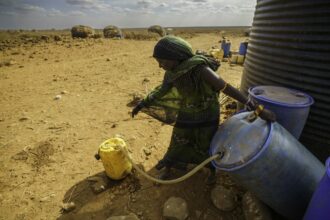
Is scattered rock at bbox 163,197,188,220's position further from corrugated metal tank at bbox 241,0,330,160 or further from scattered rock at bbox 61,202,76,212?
corrugated metal tank at bbox 241,0,330,160

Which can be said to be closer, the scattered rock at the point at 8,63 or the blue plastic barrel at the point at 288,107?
the blue plastic barrel at the point at 288,107

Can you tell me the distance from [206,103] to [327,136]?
1467mm

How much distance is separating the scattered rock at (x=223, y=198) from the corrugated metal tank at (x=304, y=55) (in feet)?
3.82

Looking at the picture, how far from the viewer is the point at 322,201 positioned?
144 centimetres

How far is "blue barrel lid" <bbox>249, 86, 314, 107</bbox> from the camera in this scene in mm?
2205

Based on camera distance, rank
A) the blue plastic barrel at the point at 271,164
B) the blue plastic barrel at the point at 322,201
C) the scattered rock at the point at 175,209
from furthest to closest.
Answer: the scattered rock at the point at 175,209 < the blue plastic barrel at the point at 271,164 < the blue plastic barrel at the point at 322,201

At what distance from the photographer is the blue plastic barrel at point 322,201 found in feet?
4.60

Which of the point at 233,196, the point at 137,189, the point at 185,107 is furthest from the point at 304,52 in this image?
the point at 137,189

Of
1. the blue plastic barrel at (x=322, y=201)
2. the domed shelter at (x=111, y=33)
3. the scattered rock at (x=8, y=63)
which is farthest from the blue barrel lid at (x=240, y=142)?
the domed shelter at (x=111, y=33)

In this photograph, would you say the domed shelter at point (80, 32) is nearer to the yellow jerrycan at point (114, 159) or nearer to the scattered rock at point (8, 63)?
the scattered rock at point (8, 63)

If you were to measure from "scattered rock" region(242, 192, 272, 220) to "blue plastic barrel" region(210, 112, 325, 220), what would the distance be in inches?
6.5

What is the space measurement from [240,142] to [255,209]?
0.77 meters

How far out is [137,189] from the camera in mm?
2801

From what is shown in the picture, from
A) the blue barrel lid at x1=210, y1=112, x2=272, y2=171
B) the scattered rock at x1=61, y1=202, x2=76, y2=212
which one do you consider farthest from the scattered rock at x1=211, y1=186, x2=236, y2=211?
the scattered rock at x1=61, y1=202, x2=76, y2=212
